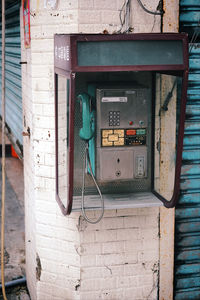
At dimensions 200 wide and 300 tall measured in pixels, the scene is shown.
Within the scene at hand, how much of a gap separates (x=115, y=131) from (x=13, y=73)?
3.16 m

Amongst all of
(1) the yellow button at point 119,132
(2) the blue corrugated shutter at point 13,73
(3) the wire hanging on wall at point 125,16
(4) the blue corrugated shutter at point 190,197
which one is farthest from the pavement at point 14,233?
(3) the wire hanging on wall at point 125,16

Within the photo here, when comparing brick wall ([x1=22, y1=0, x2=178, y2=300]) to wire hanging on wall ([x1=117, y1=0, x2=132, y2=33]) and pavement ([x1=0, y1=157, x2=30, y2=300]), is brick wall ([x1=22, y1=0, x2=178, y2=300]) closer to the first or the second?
wire hanging on wall ([x1=117, y1=0, x2=132, y2=33])

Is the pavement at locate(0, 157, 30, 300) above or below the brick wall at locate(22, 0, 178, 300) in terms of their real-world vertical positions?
below

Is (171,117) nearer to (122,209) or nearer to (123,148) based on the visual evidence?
(123,148)

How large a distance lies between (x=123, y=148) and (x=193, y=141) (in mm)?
815

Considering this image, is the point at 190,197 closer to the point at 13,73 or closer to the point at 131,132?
the point at 131,132

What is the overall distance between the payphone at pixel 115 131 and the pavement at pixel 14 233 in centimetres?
178

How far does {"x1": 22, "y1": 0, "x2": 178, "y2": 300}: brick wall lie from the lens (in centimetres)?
386

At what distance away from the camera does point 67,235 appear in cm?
398

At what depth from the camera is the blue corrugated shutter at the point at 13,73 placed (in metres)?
5.77

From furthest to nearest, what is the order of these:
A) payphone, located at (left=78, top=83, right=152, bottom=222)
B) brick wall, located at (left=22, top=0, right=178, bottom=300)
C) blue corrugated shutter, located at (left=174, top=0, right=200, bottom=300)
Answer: blue corrugated shutter, located at (left=174, top=0, right=200, bottom=300), brick wall, located at (left=22, top=0, right=178, bottom=300), payphone, located at (left=78, top=83, right=152, bottom=222)

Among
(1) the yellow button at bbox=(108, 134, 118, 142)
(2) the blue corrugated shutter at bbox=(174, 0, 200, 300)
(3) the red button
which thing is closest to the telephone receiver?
(1) the yellow button at bbox=(108, 134, 118, 142)

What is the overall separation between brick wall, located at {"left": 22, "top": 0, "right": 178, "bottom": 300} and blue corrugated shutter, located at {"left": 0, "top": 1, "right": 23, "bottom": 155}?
1.66 meters

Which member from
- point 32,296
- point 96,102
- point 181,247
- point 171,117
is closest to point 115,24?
point 96,102
